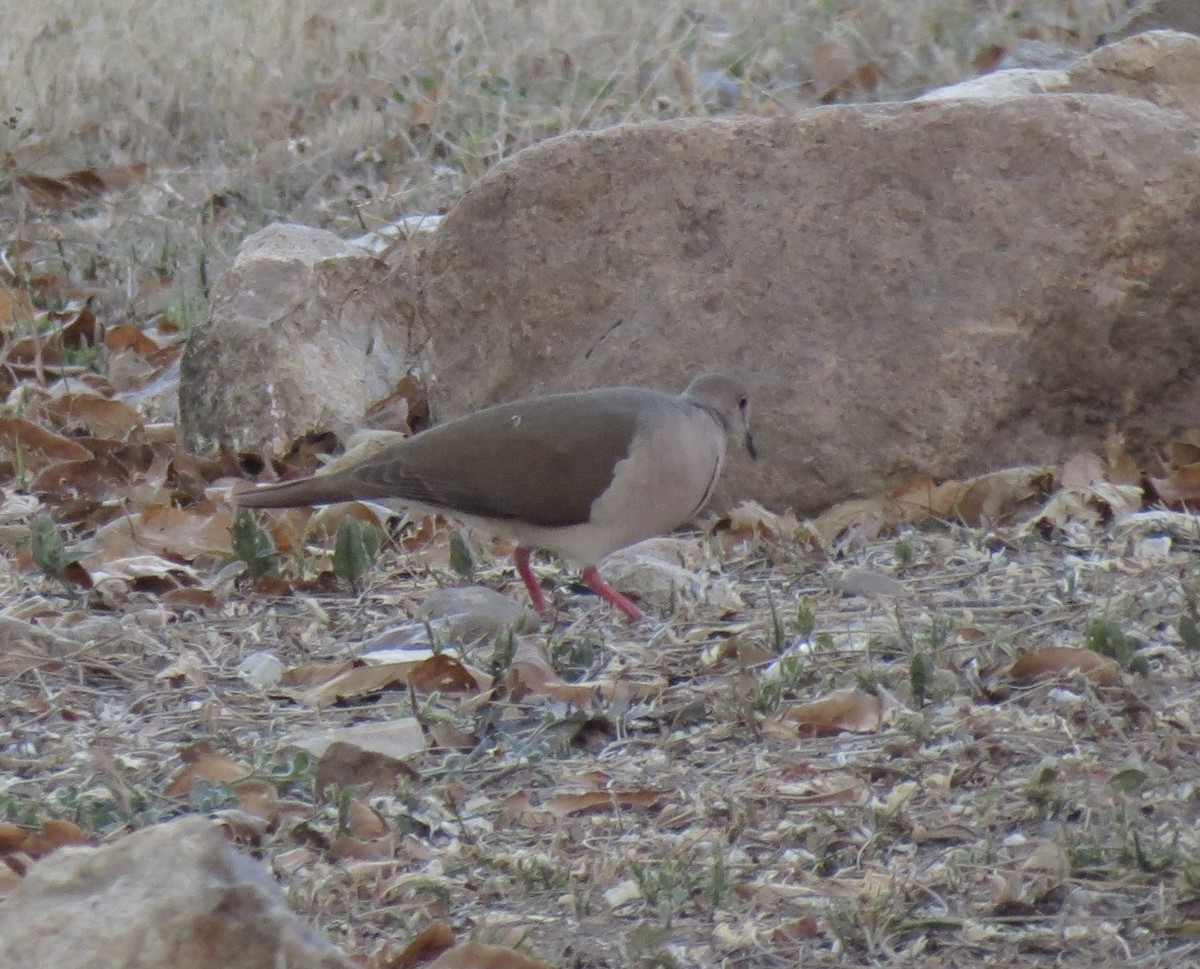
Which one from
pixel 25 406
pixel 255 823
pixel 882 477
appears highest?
pixel 255 823

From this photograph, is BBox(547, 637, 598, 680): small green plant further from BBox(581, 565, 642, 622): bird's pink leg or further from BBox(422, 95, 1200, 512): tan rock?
BBox(422, 95, 1200, 512): tan rock

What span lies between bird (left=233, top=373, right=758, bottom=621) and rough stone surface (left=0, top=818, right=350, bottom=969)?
7.33 feet

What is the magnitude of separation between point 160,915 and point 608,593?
94.3 inches

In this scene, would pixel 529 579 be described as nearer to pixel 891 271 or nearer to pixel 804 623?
pixel 804 623

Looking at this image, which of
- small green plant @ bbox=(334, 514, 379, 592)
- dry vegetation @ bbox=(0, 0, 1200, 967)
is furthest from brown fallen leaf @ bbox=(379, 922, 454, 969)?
small green plant @ bbox=(334, 514, 379, 592)

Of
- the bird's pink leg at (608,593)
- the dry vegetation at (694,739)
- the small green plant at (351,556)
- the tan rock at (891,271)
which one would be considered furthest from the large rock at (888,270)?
the small green plant at (351,556)

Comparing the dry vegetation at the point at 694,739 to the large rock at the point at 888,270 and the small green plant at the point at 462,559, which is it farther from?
the large rock at the point at 888,270

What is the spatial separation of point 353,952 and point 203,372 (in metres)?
3.38

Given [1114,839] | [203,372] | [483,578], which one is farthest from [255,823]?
[203,372]

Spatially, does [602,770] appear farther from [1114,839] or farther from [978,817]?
[1114,839]

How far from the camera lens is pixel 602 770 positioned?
3.38 metres

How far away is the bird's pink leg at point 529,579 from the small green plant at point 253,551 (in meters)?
0.57

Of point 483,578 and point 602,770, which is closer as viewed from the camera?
point 602,770

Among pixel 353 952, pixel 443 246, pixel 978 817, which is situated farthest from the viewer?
pixel 443 246
